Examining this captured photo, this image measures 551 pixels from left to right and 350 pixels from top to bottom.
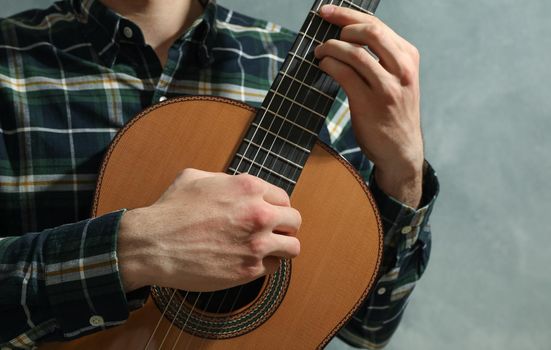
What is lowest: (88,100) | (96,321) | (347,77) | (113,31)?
(96,321)

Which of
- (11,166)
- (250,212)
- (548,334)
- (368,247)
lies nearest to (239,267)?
(250,212)

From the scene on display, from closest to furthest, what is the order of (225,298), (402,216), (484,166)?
(225,298) < (402,216) < (484,166)

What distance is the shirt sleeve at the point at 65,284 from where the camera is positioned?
34.8 inches

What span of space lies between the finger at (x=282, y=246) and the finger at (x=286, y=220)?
0.5 inches

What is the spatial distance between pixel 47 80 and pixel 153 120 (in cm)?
29

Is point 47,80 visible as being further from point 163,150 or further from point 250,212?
point 250,212

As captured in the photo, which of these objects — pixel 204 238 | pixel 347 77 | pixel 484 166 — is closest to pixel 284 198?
pixel 204 238

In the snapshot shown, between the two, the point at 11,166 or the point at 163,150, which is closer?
the point at 163,150

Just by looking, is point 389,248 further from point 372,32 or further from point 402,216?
point 372,32

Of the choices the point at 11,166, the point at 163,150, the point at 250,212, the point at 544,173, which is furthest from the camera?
the point at 544,173

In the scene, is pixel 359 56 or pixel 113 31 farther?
pixel 113 31

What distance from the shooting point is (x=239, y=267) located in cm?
89

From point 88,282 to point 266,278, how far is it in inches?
9.6

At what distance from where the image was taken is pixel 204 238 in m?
0.88
